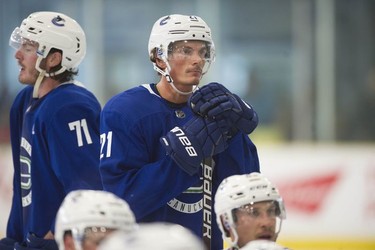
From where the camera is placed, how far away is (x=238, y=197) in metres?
2.94

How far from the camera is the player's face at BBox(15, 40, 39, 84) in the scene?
3736 millimetres

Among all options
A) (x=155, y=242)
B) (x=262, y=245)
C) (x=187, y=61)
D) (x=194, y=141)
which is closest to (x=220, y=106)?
(x=194, y=141)

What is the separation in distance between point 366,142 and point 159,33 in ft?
14.7

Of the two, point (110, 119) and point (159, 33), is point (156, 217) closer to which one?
point (110, 119)

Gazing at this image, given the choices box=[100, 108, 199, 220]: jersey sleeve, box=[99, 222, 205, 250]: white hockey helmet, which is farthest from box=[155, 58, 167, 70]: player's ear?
box=[99, 222, 205, 250]: white hockey helmet

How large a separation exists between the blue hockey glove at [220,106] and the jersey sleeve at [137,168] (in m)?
0.18

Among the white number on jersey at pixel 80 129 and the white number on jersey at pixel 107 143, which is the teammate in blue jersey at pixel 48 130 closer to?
the white number on jersey at pixel 80 129

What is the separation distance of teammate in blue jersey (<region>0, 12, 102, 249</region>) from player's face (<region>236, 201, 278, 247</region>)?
813 mm

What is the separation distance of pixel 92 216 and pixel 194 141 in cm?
73

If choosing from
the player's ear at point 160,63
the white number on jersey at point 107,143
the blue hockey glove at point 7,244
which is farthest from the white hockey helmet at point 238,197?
the blue hockey glove at point 7,244

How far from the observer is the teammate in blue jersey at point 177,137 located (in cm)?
319

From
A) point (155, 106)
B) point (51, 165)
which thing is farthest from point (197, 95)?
point (51, 165)

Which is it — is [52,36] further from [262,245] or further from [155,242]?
[155,242]

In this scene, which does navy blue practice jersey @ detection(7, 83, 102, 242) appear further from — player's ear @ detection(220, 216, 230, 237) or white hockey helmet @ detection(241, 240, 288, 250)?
white hockey helmet @ detection(241, 240, 288, 250)
